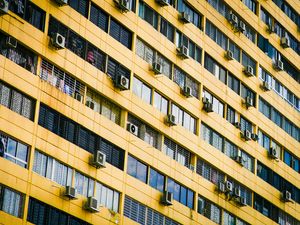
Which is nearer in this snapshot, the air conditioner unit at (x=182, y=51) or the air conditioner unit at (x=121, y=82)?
the air conditioner unit at (x=121, y=82)

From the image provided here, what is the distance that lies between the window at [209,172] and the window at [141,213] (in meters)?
4.40

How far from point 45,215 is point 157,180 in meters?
8.88

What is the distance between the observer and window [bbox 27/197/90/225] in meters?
39.2

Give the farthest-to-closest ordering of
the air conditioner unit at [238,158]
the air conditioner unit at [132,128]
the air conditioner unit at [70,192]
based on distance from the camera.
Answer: the air conditioner unit at [238,158], the air conditioner unit at [132,128], the air conditioner unit at [70,192]

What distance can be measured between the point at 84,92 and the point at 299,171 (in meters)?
23.0

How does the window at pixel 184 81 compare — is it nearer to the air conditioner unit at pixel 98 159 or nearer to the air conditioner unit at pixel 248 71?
the air conditioner unit at pixel 248 71

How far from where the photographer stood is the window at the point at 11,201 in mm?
37938

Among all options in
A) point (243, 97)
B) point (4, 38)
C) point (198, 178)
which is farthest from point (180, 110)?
point (4, 38)

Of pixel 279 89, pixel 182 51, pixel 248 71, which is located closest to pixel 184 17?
pixel 182 51

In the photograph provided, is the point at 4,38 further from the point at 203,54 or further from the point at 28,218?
the point at 203,54

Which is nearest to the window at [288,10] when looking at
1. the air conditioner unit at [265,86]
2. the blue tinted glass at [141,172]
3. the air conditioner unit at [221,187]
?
the air conditioner unit at [265,86]

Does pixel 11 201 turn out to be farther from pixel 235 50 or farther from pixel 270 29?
pixel 270 29

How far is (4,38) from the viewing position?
39.4m

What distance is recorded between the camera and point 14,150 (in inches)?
1531
